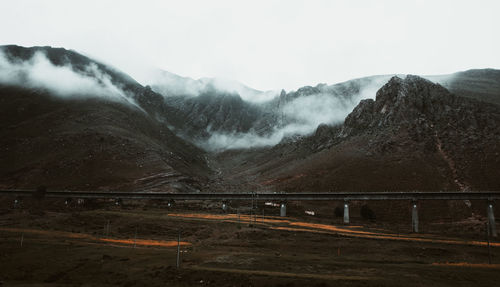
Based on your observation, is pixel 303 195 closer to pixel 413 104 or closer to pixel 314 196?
pixel 314 196

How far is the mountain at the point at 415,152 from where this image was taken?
5340 inches

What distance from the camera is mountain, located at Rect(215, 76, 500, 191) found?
5340 inches

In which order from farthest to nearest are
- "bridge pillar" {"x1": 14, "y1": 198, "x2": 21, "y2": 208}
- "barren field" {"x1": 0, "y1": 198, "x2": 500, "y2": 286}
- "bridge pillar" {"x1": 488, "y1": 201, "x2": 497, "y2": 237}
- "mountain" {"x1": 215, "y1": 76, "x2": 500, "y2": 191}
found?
"mountain" {"x1": 215, "y1": 76, "x2": 500, "y2": 191} < "bridge pillar" {"x1": 14, "y1": 198, "x2": 21, "y2": 208} < "bridge pillar" {"x1": 488, "y1": 201, "x2": 497, "y2": 237} < "barren field" {"x1": 0, "y1": 198, "x2": 500, "y2": 286}

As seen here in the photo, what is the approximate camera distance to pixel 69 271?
122 ft

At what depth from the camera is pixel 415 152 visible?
Answer: 15500 cm

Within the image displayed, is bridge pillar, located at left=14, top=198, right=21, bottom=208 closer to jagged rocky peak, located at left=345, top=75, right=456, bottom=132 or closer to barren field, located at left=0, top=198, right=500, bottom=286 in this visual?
barren field, located at left=0, top=198, right=500, bottom=286

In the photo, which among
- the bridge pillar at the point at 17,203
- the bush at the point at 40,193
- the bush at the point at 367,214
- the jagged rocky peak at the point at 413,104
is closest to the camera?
the bush at the point at 367,214

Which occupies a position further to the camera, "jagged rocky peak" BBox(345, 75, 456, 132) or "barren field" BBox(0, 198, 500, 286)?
"jagged rocky peak" BBox(345, 75, 456, 132)

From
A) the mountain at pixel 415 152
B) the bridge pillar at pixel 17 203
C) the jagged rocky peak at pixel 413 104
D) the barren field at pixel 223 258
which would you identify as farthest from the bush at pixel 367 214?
the bridge pillar at pixel 17 203

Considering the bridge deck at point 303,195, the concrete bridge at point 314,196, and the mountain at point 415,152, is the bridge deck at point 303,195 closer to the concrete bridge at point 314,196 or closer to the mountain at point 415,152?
the concrete bridge at point 314,196

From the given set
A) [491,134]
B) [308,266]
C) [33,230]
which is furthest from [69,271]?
[491,134]

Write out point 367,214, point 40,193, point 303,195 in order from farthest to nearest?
point 40,193 → point 303,195 → point 367,214

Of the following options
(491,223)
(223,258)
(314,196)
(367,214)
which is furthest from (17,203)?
(491,223)

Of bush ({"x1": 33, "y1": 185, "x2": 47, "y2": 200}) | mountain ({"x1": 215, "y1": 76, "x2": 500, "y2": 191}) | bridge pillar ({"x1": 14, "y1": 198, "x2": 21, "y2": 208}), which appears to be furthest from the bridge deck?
mountain ({"x1": 215, "y1": 76, "x2": 500, "y2": 191})
